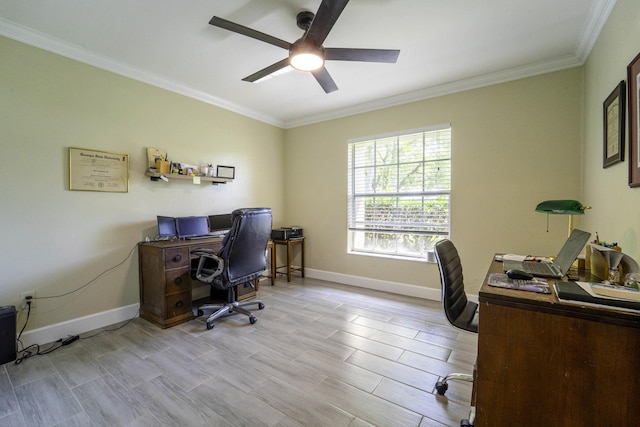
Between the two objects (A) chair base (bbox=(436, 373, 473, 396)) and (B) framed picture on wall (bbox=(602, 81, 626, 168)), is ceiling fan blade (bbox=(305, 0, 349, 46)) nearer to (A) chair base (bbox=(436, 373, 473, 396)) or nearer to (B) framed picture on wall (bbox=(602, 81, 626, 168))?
(B) framed picture on wall (bbox=(602, 81, 626, 168))

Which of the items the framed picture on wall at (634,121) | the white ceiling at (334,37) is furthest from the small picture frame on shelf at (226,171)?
the framed picture on wall at (634,121)

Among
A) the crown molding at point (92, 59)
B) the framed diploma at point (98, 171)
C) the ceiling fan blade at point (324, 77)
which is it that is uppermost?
the crown molding at point (92, 59)

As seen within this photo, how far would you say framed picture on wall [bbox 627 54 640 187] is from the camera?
55.8 inches

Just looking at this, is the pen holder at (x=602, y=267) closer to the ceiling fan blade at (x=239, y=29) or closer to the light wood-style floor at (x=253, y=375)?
the light wood-style floor at (x=253, y=375)

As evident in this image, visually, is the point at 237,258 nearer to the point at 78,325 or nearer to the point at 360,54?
the point at 78,325

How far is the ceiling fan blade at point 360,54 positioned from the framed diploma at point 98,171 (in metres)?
2.33

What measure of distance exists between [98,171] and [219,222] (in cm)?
136

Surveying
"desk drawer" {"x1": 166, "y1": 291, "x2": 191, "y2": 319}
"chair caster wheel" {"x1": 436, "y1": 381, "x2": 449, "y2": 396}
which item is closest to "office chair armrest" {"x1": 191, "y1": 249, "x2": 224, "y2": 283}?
"desk drawer" {"x1": 166, "y1": 291, "x2": 191, "y2": 319}

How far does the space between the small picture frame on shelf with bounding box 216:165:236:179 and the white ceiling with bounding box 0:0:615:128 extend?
3.25 ft

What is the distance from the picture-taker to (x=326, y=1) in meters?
1.48

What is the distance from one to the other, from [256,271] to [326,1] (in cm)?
239

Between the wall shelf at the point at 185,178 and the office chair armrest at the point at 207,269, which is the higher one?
the wall shelf at the point at 185,178

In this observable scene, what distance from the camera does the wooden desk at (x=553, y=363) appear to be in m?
0.90

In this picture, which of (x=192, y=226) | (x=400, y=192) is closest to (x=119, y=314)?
(x=192, y=226)
